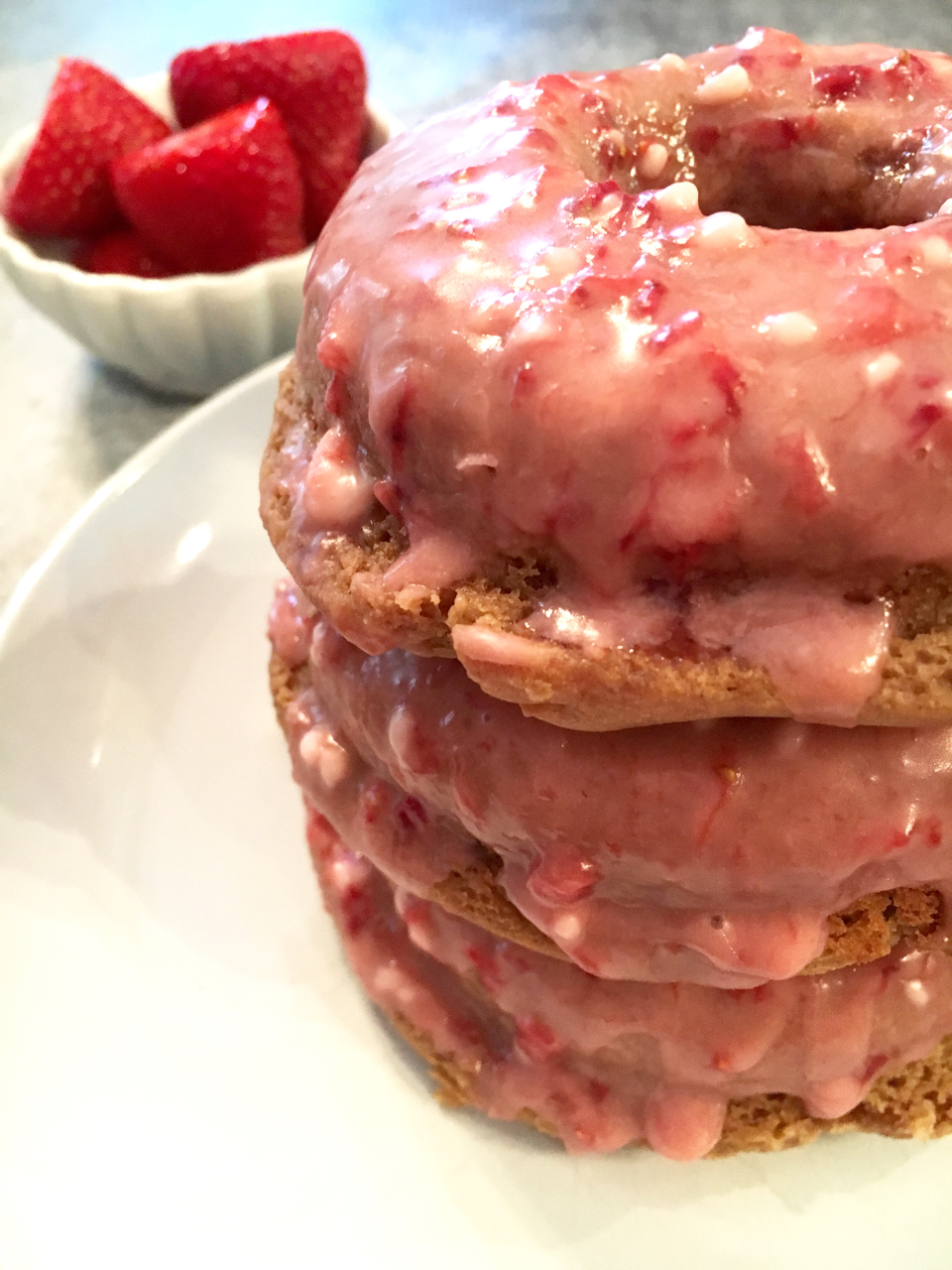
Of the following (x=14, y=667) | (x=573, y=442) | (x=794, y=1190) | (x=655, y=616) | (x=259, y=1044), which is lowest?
(x=794, y=1190)

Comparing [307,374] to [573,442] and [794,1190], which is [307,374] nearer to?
[573,442]

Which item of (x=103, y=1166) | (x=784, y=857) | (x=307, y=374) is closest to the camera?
(x=784, y=857)

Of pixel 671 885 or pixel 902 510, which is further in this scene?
pixel 671 885

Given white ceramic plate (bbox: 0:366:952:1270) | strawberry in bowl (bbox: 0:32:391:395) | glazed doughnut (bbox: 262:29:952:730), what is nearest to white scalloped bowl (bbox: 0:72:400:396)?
strawberry in bowl (bbox: 0:32:391:395)

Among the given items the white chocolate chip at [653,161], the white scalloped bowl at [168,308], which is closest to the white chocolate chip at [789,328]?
the white chocolate chip at [653,161]

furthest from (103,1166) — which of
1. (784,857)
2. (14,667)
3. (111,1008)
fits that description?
(784,857)

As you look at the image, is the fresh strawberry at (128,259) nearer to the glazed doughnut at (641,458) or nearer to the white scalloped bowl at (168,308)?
the white scalloped bowl at (168,308)

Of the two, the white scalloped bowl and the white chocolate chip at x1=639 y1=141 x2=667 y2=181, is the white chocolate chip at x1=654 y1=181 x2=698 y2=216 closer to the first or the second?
the white chocolate chip at x1=639 y1=141 x2=667 y2=181
